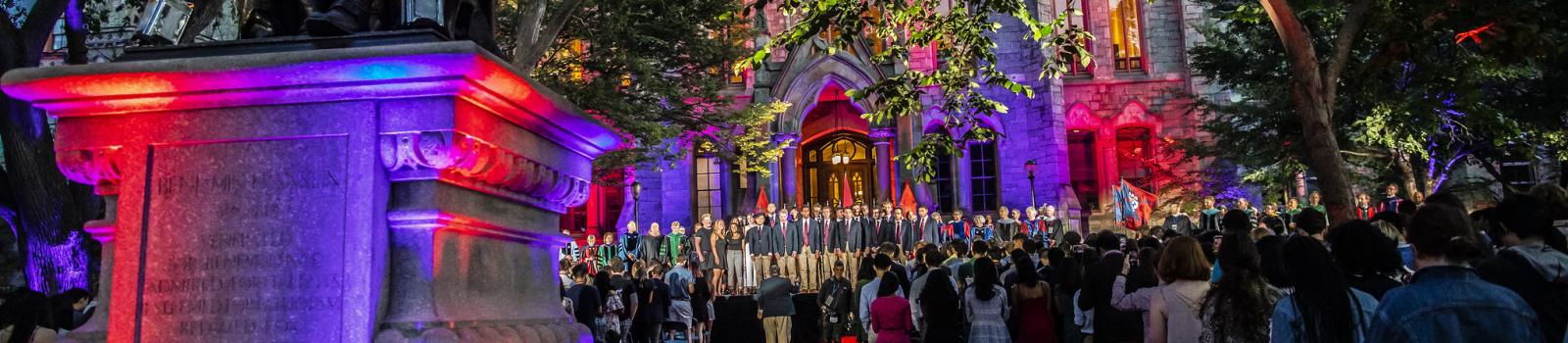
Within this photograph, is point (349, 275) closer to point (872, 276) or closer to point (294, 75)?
point (294, 75)

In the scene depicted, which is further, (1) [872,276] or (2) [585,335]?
(1) [872,276]

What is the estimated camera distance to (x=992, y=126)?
100 feet

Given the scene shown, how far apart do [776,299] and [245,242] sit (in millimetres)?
11214

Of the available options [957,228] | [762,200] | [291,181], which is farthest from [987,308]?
[762,200]

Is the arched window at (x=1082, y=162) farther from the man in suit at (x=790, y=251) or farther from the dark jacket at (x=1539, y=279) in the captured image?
the dark jacket at (x=1539, y=279)

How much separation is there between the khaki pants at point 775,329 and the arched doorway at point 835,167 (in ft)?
59.7

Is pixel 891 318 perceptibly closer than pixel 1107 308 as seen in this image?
No

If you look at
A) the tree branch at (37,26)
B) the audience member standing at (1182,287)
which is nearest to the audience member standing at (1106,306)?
the audience member standing at (1182,287)

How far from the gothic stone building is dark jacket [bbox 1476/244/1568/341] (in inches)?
969

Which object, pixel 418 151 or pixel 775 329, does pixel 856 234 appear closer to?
pixel 775 329

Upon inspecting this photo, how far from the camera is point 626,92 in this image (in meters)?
21.6

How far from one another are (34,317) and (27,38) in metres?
6.25

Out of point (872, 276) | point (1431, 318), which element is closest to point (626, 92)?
point (872, 276)

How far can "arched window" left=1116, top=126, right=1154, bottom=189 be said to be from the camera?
34.1m
